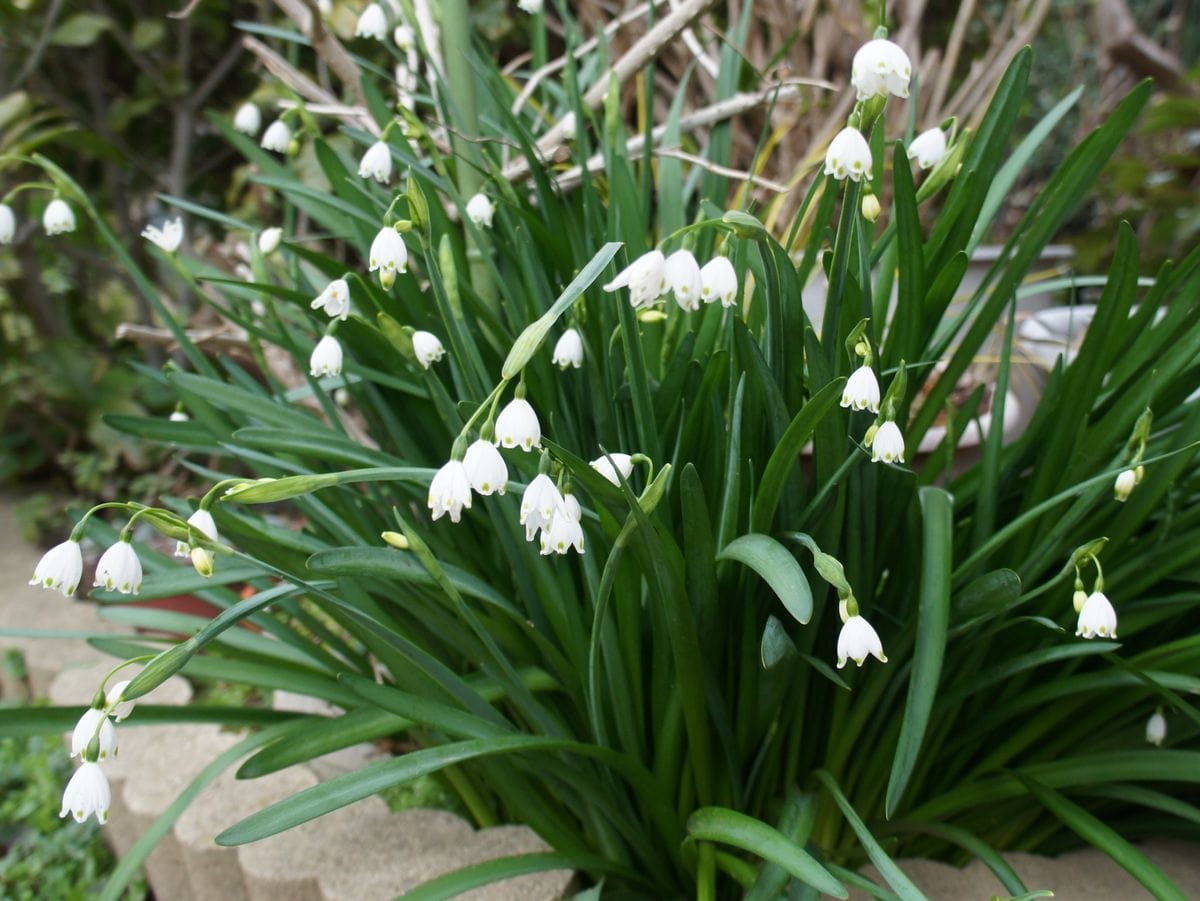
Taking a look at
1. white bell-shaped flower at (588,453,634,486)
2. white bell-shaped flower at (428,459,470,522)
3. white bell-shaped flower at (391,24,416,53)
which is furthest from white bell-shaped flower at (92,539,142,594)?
white bell-shaped flower at (391,24,416,53)

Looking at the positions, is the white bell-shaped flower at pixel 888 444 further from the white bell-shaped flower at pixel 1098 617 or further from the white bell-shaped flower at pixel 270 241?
the white bell-shaped flower at pixel 270 241

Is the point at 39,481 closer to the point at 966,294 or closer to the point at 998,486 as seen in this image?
the point at 966,294

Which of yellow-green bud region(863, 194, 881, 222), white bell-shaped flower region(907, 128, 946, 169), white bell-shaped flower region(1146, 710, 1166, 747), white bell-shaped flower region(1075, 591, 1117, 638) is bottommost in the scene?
white bell-shaped flower region(1146, 710, 1166, 747)

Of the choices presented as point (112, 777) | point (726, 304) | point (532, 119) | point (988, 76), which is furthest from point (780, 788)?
point (988, 76)

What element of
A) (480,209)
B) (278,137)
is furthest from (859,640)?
(278,137)

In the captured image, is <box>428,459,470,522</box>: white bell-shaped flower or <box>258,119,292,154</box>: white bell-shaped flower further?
<box>258,119,292,154</box>: white bell-shaped flower

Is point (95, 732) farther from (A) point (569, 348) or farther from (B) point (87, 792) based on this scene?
(A) point (569, 348)

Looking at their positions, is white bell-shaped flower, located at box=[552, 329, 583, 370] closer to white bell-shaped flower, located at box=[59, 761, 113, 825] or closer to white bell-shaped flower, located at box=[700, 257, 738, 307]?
white bell-shaped flower, located at box=[700, 257, 738, 307]
